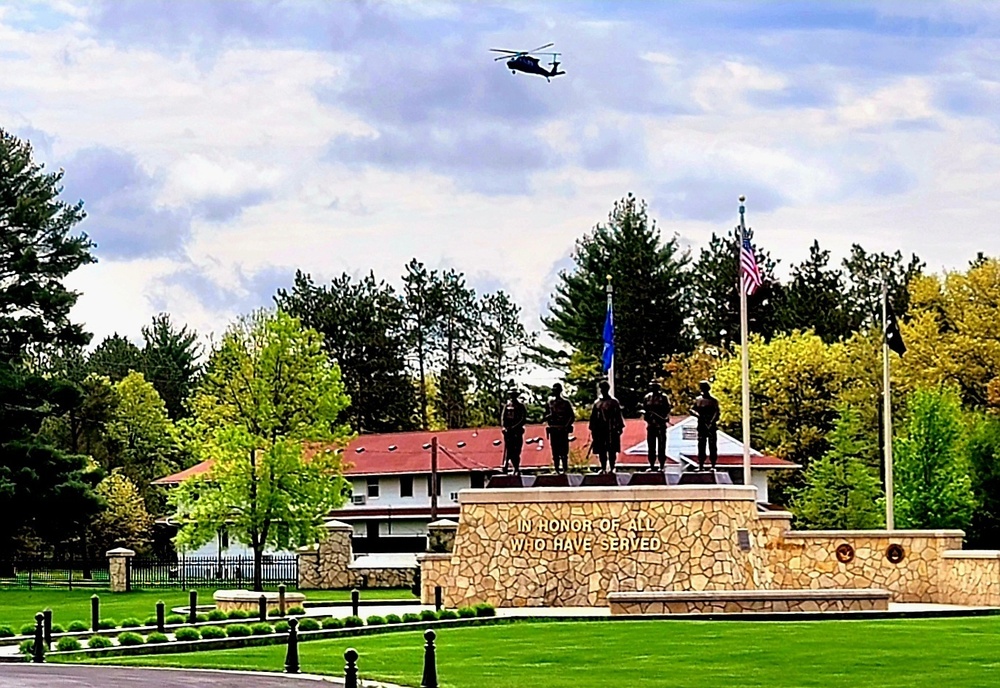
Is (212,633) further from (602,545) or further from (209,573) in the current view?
(209,573)

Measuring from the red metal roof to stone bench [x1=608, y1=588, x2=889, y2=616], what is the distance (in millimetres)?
35583

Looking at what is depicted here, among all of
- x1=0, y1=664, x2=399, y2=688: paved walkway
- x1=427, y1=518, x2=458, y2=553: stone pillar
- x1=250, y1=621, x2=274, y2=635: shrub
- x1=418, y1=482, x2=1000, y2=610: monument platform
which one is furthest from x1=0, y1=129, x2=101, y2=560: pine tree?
x1=0, y1=664, x2=399, y2=688: paved walkway

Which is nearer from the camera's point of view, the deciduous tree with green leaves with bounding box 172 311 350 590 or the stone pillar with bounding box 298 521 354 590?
the deciduous tree with green leaves with bounding box 172 311 350 590

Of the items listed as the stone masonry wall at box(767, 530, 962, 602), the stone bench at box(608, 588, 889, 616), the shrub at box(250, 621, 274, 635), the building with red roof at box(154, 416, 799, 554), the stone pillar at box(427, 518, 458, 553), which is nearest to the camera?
the shrub at box(250, 621, 274, 635)

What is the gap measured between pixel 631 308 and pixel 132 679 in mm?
63551

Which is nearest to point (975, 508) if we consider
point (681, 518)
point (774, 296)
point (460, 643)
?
point (681, 518)

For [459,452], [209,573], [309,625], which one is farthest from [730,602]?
[459,452]

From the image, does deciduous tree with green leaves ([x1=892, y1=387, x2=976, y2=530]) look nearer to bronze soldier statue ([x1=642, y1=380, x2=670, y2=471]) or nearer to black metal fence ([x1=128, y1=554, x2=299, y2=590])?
bronze soldier statue ([x1=642, y1=380, x2=670, y2=471])

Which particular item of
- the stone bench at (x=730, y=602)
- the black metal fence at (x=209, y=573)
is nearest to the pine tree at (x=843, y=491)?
the black metal fence at (x=209, y=573)

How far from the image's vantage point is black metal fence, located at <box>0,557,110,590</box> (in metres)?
59.2

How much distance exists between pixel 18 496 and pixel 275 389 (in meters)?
10.8

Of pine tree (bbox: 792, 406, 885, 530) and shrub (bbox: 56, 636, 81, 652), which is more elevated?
pine tree (bbox: 792, 406, 885, 530)

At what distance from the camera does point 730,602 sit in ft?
107

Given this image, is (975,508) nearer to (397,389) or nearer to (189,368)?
(397,389)
